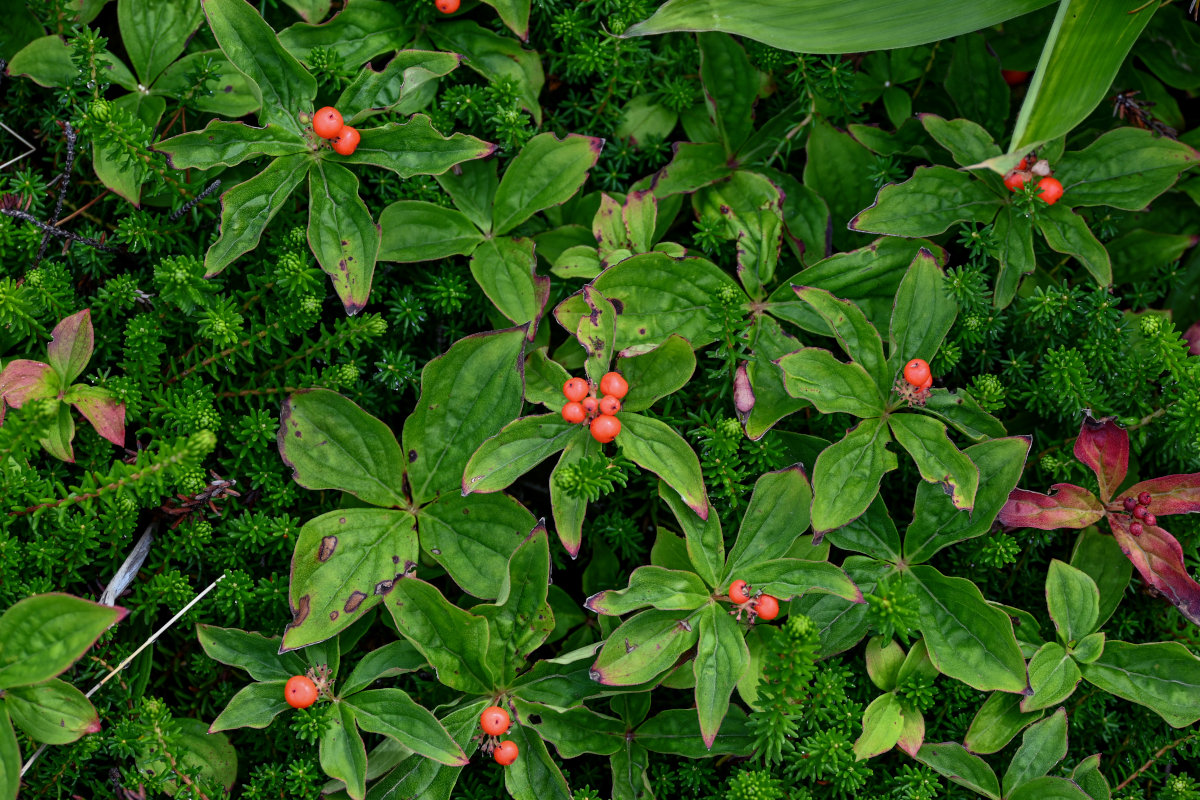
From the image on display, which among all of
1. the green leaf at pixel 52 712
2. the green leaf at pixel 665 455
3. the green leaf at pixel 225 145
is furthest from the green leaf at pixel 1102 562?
the green leaf at pixel 52 712

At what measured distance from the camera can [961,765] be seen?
2.64 metres

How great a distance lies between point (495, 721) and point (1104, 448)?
6.49ft

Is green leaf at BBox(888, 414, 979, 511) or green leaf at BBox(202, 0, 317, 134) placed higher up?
green leaf at BBox(202, 0, 317, 134)

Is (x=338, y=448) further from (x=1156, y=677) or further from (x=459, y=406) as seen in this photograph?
(x=1156, y=677)

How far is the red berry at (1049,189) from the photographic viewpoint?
2867 mm

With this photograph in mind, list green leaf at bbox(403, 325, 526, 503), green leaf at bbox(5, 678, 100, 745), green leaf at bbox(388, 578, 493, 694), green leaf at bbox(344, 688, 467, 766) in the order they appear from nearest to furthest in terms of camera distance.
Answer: green leaf at bbox(5, 678, 100, 745)
green leaf at bbox(344, 688, 467, 766)
green leaf at bbox(388, 578, 493, 694)
green leaf at bbox(403, 325, 526, 503)

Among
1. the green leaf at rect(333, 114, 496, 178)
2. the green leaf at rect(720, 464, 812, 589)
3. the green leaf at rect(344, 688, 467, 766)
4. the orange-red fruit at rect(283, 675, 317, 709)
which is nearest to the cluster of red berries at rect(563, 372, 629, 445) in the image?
the green leaf at rect(720, 464, 812, 589)

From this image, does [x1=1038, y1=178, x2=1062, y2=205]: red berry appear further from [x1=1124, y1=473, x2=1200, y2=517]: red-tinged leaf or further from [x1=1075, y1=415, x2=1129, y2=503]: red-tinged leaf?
[x1=1124, y1=473, x2=1200, y2=517]: red-tinged leaf

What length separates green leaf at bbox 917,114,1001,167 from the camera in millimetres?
2963

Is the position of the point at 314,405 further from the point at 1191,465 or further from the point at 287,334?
the point at 1191,465

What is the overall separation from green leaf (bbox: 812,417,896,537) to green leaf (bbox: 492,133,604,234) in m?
1.19

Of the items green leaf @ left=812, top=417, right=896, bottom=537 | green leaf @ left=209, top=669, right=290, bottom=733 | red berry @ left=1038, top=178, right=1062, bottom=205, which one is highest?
red berry @ left=1038, top=178, right=1062, bottom=205

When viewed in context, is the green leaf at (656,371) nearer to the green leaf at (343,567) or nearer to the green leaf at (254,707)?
the green leaf at (343,567)

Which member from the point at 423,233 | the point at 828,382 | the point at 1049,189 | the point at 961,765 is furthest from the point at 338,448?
the point at 1049,189
